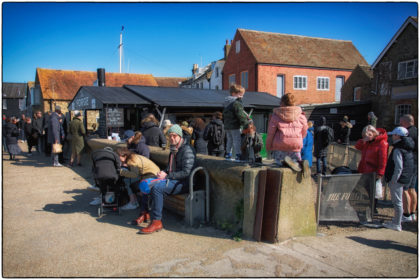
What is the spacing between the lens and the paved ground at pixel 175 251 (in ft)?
10.9

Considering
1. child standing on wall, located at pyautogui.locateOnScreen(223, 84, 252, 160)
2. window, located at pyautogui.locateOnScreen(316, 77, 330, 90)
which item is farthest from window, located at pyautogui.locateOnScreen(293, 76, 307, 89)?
child standing on wall, located at pyautogui.locateOnScreen(223, 84, 252, 160)

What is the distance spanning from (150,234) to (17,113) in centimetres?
5271

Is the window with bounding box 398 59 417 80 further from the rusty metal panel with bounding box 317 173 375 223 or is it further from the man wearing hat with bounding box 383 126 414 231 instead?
the rusty metal panel with bounding box 317 173 375 223

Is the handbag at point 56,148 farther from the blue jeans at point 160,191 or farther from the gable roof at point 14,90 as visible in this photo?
the gable roof at point 14,90

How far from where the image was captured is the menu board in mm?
11258

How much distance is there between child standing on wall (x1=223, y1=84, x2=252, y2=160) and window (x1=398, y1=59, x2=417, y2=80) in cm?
1862

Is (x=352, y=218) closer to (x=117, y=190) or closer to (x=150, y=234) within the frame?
(x=150, y=234)

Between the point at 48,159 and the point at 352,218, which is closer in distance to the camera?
the point at 352,218

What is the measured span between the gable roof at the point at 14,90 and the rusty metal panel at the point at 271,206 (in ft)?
181

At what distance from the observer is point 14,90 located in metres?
52.2

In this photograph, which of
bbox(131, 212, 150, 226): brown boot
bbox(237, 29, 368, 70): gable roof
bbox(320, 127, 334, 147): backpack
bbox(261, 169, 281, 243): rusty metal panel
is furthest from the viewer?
bbox(237, 29, 368, 70): gable roof

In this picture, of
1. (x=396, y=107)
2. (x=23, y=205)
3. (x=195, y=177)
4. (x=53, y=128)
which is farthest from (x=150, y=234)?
(x=396, y=107)

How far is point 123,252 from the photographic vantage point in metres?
3.80

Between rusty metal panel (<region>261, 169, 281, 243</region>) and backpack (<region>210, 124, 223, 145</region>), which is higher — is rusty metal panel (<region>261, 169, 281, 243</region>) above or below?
below
